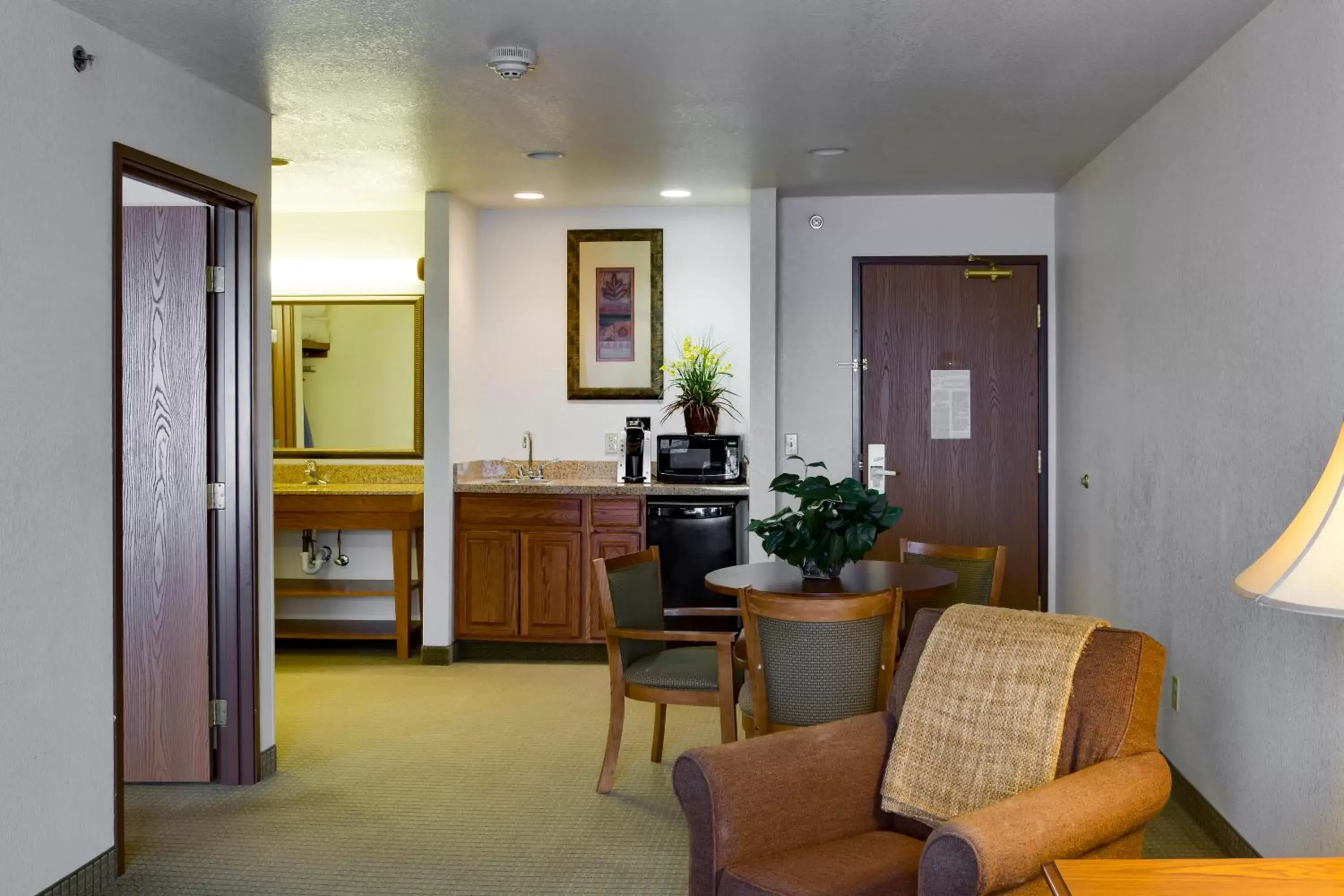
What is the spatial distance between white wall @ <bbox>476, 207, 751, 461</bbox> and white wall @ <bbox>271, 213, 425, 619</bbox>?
20.2 inches

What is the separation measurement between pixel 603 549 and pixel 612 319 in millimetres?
1380

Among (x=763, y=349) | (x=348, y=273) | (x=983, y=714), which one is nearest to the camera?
(x=983, y=714)

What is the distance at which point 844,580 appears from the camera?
405 cm

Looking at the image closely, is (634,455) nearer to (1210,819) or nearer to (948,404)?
(948,404)

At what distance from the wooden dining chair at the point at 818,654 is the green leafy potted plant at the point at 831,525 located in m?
0.47

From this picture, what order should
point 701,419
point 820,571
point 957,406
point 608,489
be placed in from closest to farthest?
point 820,571 < point 957,406 < point 608,489 < point 701,419

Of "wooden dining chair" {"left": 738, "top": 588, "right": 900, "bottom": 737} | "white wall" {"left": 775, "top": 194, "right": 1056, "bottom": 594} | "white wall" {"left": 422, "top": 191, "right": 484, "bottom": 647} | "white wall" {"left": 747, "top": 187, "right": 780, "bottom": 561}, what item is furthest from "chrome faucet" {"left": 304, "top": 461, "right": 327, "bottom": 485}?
"wooden dining chair" {"left": 738, "top": 588, "right": 900, "bottom": 737}

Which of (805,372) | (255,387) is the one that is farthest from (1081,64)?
(255,387)

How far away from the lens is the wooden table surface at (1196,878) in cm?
171

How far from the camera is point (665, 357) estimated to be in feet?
22.4

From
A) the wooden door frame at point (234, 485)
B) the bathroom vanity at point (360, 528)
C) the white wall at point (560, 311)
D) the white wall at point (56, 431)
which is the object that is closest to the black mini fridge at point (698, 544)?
the white wall at point (560, 311)

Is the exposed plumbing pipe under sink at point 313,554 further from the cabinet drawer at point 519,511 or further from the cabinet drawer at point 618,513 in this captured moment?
the cabinet drawer at point 618,513

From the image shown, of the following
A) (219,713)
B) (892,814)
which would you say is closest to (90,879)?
(219,713)

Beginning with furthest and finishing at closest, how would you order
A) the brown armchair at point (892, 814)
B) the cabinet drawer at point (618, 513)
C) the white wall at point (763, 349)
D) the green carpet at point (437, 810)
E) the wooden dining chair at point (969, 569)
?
the cabinet drawer at point (618, 513) → the white wall at point (763, 349) → the wooden dining chair at point (969, 569) → the green carpet at point (437, 810) → the brown armchair at point (892, 814)
